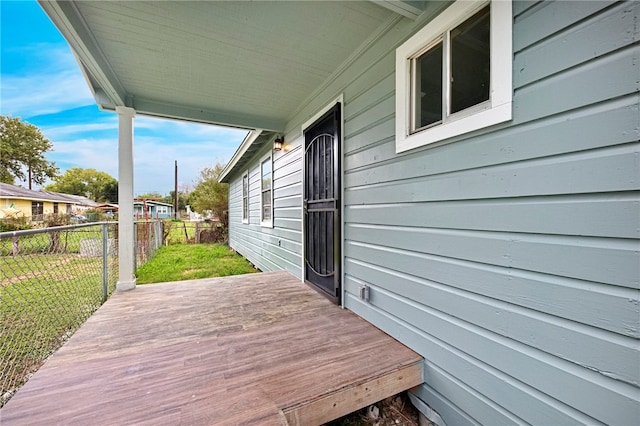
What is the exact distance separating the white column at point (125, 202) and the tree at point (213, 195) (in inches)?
355

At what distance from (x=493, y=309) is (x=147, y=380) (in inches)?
75.6

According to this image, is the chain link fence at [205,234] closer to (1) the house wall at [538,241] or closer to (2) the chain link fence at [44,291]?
(2) the chain link fence at [44,291]

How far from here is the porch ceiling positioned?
1.79m

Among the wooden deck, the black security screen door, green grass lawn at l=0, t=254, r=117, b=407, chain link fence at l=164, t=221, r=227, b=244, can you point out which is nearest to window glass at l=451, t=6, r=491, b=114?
the black security screen door

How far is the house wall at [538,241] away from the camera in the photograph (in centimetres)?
90

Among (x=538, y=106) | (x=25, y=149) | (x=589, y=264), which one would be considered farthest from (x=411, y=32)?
(x=25, y=149)

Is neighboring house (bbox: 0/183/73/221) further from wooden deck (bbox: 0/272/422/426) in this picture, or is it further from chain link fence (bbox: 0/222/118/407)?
wooden deck (bbox: 0/272/422/426)

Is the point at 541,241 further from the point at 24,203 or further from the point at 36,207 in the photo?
the point at 36,207

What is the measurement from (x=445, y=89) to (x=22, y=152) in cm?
3121

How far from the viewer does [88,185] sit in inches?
1379

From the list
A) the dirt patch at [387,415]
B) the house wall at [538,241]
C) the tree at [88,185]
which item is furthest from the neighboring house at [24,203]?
the tree at [88,185]

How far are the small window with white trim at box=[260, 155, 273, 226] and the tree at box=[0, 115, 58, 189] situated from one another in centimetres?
2430

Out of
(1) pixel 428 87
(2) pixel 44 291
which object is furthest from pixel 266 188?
(1) pixel 428 87

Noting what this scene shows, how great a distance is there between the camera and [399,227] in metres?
1.89
